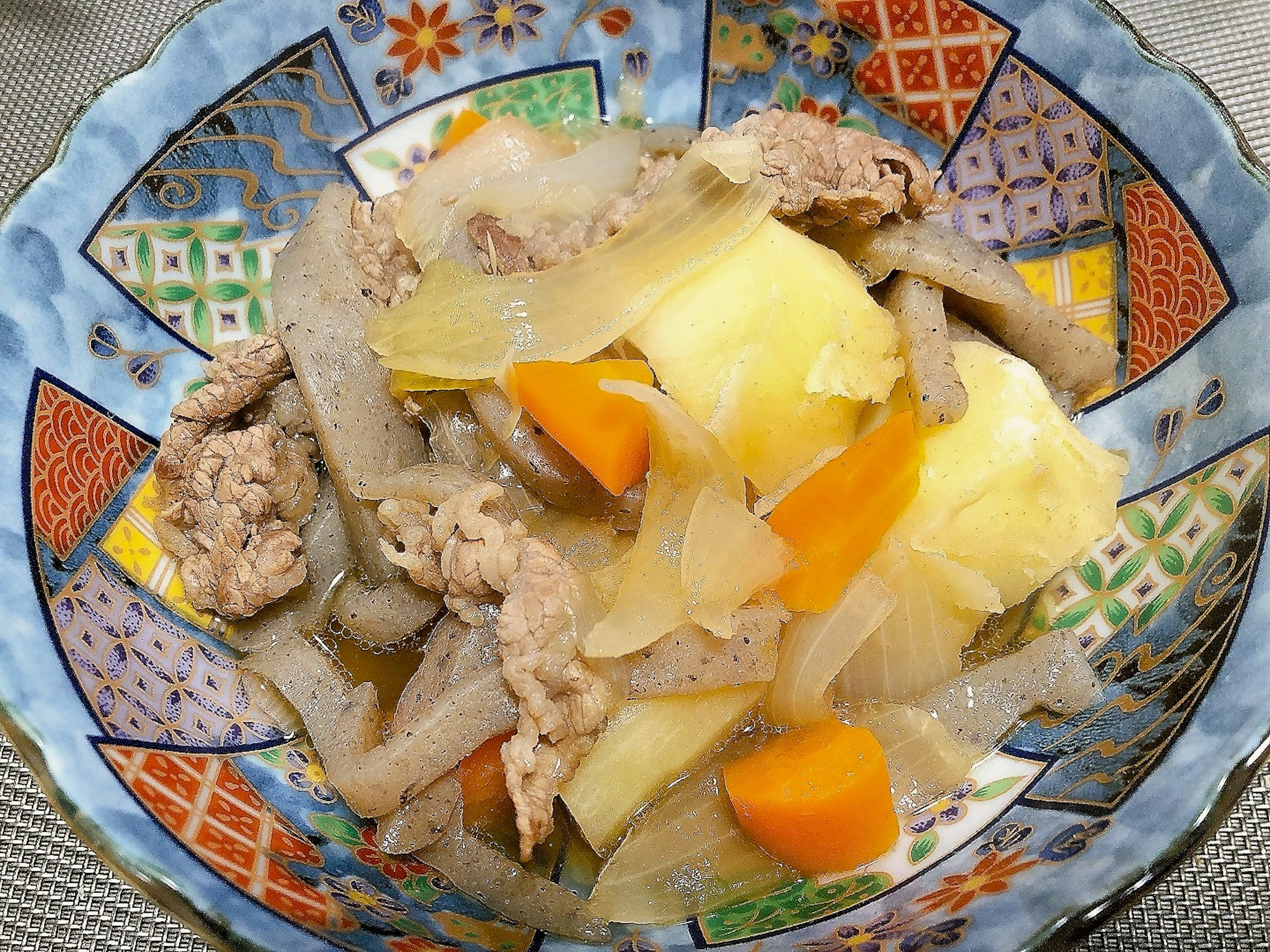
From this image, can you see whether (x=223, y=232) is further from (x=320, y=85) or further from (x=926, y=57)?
(x=926, y=57)

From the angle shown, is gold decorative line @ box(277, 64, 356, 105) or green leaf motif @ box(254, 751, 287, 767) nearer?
green leaf motif @ box(254, 751, 287, 767)

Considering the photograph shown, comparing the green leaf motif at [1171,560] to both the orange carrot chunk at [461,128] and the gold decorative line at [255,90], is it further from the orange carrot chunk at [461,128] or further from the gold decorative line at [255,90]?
the gold decorative line at [255,90]

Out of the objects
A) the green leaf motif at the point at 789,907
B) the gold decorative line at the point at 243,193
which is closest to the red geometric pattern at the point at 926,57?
the gold decorative line at the point at 243,193

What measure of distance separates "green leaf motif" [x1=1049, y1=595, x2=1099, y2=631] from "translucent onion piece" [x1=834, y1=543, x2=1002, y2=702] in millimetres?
264

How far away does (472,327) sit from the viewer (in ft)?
6.59

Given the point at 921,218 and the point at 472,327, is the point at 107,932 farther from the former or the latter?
the point at 921,218

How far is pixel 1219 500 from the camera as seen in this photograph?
6.70ft

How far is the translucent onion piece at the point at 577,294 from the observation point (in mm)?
1965

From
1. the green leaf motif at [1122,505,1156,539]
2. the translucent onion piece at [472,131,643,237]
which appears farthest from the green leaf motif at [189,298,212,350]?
the green leaf motif at [1122,505,1156,539]

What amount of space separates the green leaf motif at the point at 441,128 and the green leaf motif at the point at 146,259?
90 centimetres

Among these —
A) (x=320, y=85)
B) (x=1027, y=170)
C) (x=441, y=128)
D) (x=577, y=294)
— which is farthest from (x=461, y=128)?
(x=1027, y=170)

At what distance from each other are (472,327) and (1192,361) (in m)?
1.77

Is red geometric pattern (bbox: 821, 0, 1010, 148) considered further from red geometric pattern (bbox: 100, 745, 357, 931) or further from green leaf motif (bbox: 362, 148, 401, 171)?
red geometric pattern (bbox: 100, 745, 357, 931)

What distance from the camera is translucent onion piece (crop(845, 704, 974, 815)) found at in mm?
1950
